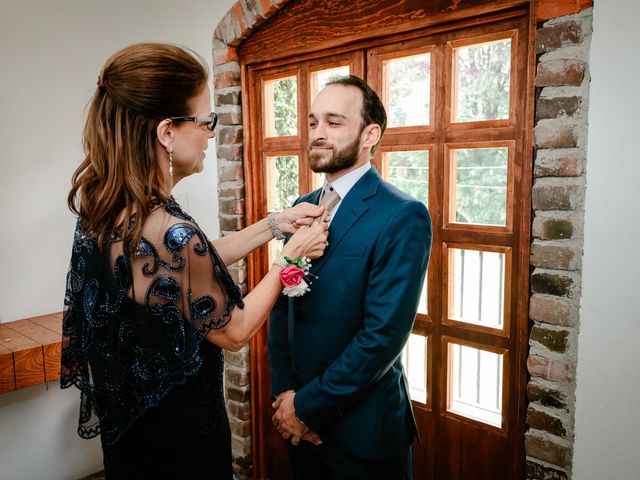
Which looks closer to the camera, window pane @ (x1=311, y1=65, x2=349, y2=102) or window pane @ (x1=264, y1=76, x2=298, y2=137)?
window pane @ (x1=311, y1=65, x2=349, y2=102)

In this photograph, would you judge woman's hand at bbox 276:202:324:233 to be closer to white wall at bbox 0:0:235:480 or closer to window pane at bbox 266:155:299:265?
window pane at bbox 266:155:299:265

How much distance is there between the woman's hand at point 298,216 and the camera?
5.41 feet

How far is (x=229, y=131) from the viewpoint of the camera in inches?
101

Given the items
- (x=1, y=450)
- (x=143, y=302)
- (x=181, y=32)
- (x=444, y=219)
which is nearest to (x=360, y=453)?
(x=143, y=302)

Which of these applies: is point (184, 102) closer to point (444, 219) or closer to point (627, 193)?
point (444, 219)

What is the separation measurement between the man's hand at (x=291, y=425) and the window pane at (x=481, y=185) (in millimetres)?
941

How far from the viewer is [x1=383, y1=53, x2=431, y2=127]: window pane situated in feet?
6.44

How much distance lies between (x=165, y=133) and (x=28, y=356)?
1.64 meters

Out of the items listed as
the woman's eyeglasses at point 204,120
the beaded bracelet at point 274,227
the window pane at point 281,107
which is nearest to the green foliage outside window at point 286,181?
the window pane at point 281,107

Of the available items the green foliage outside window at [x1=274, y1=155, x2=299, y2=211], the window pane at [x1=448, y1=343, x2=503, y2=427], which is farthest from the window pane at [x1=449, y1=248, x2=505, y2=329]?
the green foliage outside window at [x1=274, y1=155, x2=299, y2=211]

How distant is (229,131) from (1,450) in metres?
2.07

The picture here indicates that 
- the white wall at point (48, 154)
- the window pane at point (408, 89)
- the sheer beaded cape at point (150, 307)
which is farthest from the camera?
the white wall at point (48, 154)

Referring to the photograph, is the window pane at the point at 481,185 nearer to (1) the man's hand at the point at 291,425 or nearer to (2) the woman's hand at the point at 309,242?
→ (2) the woman's hand at the point at 309,242

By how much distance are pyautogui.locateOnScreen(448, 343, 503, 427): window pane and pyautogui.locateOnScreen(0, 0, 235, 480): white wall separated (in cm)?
147
